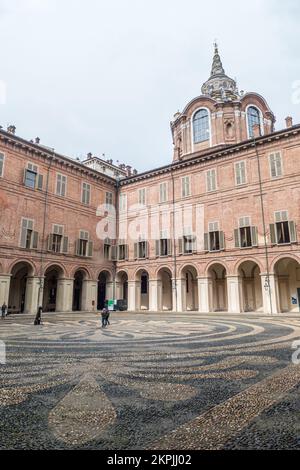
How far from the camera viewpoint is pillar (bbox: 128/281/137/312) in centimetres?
3209

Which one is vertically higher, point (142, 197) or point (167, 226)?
point (142, 197)

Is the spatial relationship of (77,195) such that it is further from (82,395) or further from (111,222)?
(82,395)

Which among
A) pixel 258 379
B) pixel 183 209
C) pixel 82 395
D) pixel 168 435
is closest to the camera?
pixel 168 435

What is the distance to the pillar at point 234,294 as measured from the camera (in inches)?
1024

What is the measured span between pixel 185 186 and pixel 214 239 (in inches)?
257

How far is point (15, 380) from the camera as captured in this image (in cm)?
554

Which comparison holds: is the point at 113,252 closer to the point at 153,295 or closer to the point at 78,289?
the point at 78,289

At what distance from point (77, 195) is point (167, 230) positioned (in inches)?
389

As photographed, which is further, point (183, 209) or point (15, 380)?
point (183, 209)

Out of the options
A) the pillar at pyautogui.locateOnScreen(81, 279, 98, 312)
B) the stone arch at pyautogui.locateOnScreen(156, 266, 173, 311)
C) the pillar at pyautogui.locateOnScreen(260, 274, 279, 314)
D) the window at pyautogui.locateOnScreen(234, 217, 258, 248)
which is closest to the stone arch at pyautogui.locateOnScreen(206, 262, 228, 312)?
the window at pyautogui.locateOnScreen(234, 217, 258, 248)

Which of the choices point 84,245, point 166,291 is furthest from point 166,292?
point 84,245

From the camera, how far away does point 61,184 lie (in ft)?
97.9

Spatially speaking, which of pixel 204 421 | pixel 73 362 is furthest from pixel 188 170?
pixel 204 421

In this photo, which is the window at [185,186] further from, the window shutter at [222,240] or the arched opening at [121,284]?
the arched opening at [121,284]
